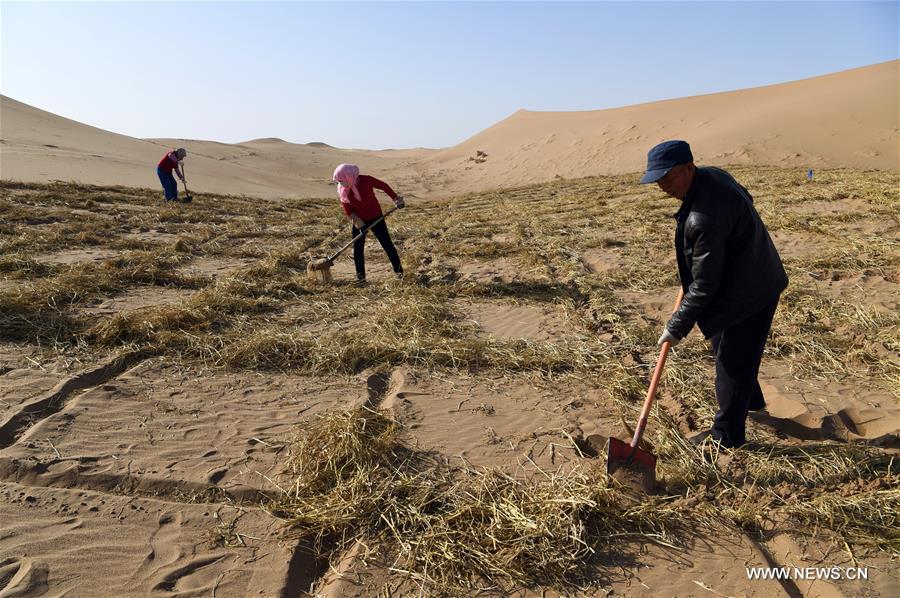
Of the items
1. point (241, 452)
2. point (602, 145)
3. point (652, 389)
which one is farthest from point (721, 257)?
point (602, 145)

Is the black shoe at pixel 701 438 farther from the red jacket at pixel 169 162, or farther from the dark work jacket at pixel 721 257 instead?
the red jacket at pixel 169 162

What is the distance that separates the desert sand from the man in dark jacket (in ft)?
2.16

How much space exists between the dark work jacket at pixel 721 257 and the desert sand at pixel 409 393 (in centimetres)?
94

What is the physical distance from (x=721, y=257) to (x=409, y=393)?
2.43m

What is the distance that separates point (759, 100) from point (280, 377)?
3941cm

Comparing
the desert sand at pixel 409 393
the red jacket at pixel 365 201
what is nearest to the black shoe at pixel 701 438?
the desert sand at pixel 409 393

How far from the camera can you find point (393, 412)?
3799 millimetres

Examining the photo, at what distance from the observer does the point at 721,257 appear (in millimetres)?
2635

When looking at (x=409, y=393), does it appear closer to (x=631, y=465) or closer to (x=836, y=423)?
(x=631, y=465)

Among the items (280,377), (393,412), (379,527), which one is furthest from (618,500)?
(280,377)

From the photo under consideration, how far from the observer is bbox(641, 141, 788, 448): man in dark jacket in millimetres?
2596

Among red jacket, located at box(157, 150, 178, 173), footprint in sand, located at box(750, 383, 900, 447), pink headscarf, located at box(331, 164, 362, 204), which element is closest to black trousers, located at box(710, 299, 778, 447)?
footprint in sand, located at box(750, 383, 900, 447)

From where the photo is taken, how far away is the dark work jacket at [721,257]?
8.52 ft

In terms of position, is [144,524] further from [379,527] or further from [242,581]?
[379,527]
